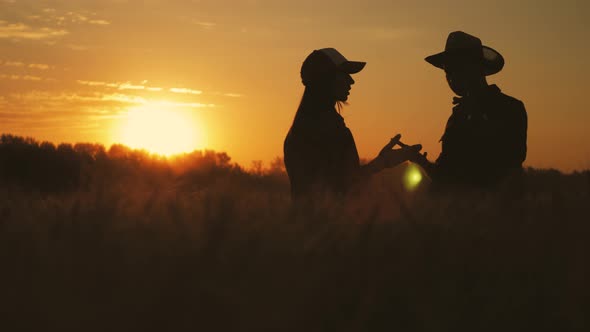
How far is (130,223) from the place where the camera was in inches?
75.7

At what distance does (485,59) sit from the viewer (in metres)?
6.31

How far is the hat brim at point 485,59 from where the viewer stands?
20.4 ft

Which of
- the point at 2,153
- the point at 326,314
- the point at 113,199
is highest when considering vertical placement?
the point at 2,153

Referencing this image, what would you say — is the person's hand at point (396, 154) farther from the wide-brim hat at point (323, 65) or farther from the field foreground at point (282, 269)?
the field foreground at point (282, 269)

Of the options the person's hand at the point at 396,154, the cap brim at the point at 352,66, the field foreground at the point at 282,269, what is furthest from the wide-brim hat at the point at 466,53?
the field foreground at the point at 282,269

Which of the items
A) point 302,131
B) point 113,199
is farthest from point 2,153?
point 113,199

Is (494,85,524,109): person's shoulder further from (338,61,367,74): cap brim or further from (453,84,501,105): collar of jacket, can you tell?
(338,61,367,74): cap brim

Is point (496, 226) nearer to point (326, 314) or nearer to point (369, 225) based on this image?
point (369, 225)

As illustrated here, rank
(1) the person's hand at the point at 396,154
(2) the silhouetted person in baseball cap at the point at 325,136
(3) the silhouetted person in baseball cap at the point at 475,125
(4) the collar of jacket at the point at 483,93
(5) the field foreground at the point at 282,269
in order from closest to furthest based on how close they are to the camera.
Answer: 1. (5) the field foreground at the point at 282,269
2. (1) the person's hand at the point at 396,154
3. (2) the silhouetted person in baseball cap at the point at 325,136
4. (3) the silhouetted person in baseball cap at the point at 475,125
5. (4) the collar of jacket at the point at 483,93

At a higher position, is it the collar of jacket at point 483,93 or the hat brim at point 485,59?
the hat brim at point 485,59

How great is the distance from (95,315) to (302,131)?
442 cm

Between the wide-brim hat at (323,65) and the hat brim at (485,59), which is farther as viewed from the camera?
the hat brim at (485,59)

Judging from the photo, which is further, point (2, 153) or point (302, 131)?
point (2, 153)

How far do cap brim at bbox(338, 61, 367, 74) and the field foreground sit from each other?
3.94 m
